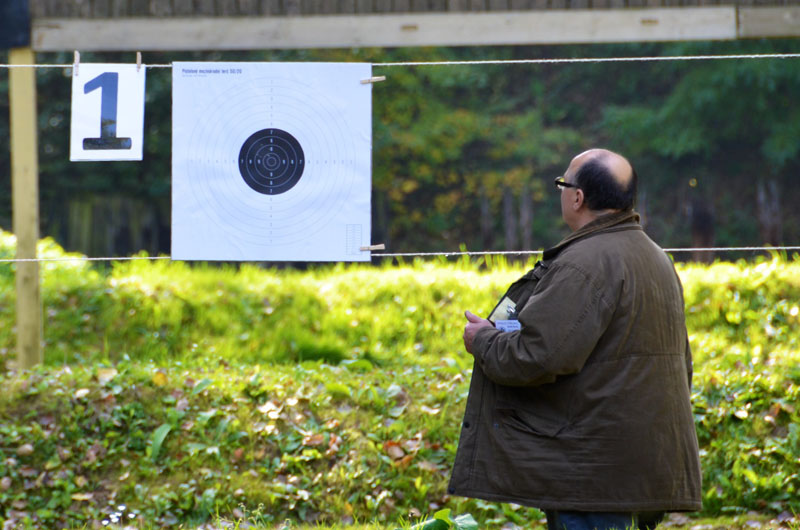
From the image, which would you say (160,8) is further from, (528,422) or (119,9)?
Answer: (528,422)

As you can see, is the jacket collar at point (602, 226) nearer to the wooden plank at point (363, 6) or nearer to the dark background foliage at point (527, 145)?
the wooden plank at point (363, 6)

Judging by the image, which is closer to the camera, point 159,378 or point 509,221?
point 159,378

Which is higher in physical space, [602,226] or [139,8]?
[139,8]

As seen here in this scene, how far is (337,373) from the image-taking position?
5859 millimetres

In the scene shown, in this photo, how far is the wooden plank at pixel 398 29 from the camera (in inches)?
230

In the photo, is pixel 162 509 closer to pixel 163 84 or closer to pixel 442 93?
pixel 163 84

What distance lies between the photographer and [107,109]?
427cm

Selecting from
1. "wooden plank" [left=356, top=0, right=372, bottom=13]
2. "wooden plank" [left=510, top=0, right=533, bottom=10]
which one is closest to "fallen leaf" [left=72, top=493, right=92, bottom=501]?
"wooden plank" [left=356, top=0, right=372, bottom=13]

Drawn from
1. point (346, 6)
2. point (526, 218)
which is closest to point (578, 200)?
point (346, 6)

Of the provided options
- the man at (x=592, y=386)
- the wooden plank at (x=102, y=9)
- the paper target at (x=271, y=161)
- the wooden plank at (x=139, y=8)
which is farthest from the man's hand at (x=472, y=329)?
the wooden plank at (x=102, y=9)

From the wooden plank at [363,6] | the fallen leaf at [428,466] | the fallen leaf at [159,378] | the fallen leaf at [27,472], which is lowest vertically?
the fallen leaf at [27,472]

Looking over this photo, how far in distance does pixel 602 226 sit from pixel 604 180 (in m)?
0.15

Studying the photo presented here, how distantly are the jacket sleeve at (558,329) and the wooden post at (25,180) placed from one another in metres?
3.76

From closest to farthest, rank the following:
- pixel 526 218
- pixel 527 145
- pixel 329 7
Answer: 1. pixel 329 7
2. pixel 527 145
3. pixel 526 218
